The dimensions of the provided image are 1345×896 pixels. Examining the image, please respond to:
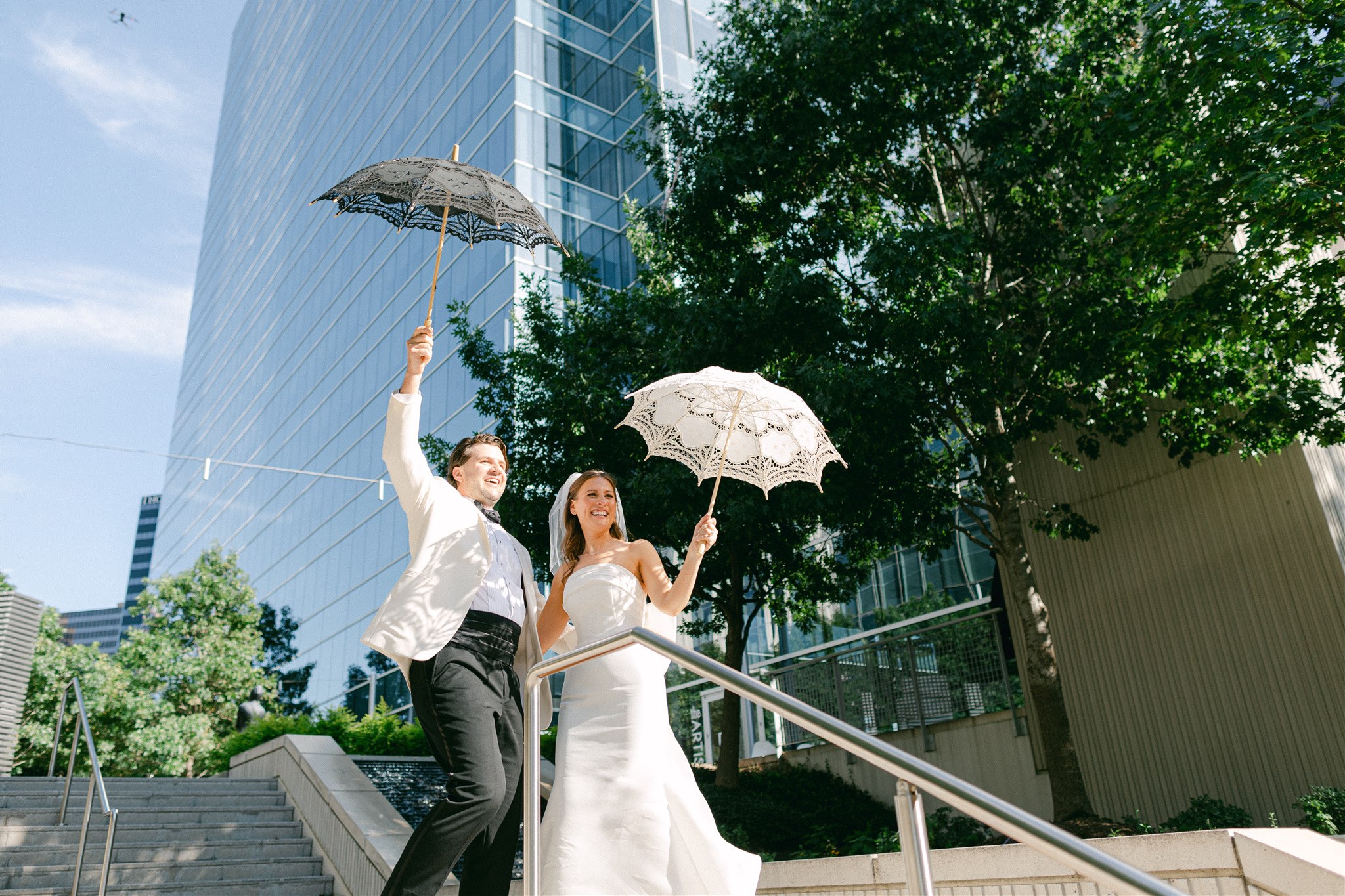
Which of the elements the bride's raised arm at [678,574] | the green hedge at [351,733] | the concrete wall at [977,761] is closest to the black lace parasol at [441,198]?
the bride's raised arm at [678,574]

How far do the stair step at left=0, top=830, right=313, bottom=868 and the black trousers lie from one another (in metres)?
5.54

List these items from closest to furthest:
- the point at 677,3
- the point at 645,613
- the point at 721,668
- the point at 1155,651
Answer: the point at 721,668 → the point at 645,613 → the point at 1155,651 → the point at 677,3

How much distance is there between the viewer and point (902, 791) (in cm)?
229

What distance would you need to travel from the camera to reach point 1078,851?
170cm

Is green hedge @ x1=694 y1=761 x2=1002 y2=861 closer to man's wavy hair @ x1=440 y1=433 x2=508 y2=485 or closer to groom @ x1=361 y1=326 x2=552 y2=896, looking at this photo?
groom @ x1=361 y1=326 x2=552 y2=896

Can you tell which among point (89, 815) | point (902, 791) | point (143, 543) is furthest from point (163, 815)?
point (143, 543)

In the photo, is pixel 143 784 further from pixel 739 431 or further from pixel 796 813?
pixel 739 431

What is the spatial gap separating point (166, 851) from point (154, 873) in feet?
1.65

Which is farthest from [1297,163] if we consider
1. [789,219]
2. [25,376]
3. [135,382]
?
[135,382]

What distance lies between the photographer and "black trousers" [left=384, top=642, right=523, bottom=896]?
2.84 m

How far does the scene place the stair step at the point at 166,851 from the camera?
276 inches

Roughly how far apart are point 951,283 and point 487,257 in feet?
54.0

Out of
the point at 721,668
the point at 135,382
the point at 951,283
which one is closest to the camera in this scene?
the point at 721,668

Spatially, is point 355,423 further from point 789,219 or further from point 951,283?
point 951,283
